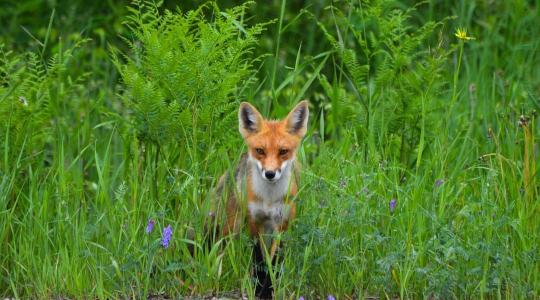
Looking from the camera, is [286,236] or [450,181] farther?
[450,181]

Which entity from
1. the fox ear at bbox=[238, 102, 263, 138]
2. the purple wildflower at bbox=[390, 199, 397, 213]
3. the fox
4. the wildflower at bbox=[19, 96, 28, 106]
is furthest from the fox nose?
the wildflower at bbox=[19, 96, 28, 106]

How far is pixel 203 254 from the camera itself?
240 inches

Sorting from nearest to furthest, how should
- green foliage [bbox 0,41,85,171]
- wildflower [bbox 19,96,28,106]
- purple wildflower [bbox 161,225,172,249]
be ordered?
purple wildflower [bbox 161,225,172,249]
green foliage [bbox 0,41,85,171]
wildflower [bbox 19,96,28,106]

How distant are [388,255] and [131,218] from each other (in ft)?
5.23

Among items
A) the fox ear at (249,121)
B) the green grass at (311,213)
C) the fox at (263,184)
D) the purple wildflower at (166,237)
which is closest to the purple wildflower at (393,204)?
the green grass at (311,213)

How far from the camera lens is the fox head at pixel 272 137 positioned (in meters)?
6.53

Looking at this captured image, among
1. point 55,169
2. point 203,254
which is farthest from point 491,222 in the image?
point 55,169

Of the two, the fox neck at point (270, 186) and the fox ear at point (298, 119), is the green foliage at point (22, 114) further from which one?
the fox ear at point (298, 119)

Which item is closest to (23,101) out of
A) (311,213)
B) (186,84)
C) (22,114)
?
(22,114)

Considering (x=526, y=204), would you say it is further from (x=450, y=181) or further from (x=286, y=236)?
(x=286, y=236)

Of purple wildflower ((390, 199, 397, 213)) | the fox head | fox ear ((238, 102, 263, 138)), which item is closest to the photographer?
purple wildflower ((390, 199, 397, 213))

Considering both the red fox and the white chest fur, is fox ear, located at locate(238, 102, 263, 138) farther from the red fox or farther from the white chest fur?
the white chest fur

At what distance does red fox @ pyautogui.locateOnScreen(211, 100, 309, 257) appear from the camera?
21.1 ft

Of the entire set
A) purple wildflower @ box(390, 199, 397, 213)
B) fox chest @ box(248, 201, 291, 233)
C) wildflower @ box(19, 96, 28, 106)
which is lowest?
fox chest @ box(248, 201, 291, 233)
